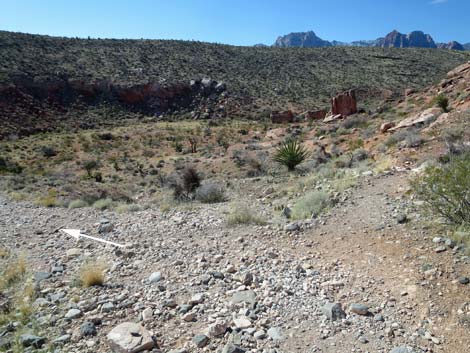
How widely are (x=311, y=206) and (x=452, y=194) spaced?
110 inches

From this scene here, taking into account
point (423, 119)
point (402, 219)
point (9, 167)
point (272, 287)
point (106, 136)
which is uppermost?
point (106, 136)

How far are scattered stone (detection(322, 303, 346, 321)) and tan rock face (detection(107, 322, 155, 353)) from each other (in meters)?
1.90

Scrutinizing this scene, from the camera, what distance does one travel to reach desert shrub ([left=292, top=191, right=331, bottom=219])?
765cm

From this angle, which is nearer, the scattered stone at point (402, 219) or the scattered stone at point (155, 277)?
the scattered stone at point (155, 277)

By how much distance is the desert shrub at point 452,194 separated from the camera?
18.3 feet

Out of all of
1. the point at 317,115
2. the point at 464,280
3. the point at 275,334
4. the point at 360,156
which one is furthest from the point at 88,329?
the point at 317,115

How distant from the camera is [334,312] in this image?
4.22 metres

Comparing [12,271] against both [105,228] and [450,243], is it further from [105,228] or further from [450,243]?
[450,243]

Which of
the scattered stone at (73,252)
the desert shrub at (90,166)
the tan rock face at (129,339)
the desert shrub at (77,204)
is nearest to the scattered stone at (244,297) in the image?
the tan rock face at (129,339)

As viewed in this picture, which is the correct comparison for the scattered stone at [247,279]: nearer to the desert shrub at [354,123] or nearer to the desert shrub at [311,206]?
the desert shrub at [311,206]

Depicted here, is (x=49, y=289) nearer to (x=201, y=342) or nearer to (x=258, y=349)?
(x=201, y=342)

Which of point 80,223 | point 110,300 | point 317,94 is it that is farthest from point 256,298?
point 317,94

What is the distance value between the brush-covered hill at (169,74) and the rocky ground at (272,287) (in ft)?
110

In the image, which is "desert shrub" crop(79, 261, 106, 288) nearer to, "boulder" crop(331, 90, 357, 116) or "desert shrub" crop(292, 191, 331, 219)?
"desert shrub" crop(292, 191, 331, 219)
